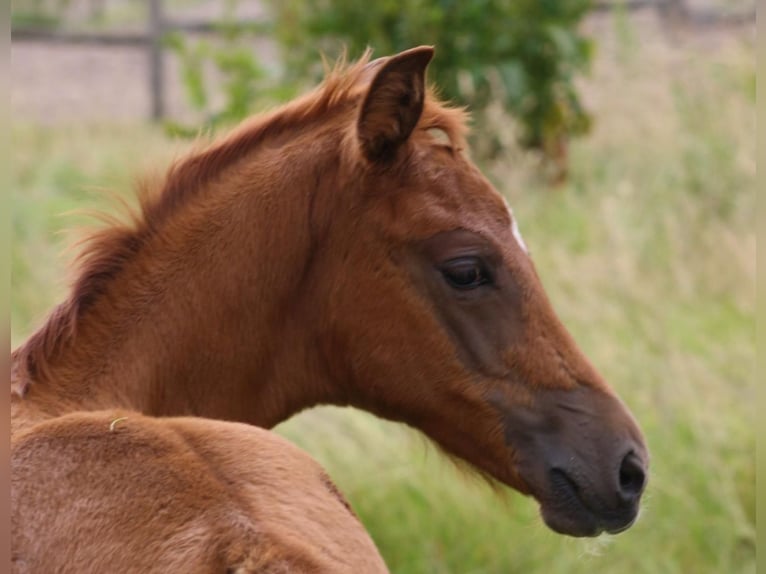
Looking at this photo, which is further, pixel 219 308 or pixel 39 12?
pixel 39 12

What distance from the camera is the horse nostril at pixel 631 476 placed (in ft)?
9.20

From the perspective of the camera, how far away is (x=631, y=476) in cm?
282

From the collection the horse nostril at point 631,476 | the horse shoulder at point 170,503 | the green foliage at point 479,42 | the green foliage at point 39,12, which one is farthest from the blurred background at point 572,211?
the green foliage at point 39,12

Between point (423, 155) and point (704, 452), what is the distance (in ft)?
9.17

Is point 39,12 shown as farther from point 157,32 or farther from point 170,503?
point 170,503

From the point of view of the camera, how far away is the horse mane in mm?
2766

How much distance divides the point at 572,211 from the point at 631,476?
213 inches

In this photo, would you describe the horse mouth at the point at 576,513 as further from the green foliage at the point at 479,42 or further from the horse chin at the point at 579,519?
the green foliage at the point at 479,42

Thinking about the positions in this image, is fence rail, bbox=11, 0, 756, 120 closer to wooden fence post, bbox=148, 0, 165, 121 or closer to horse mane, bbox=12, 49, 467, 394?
wooden fence post, bbox=148, 0, 165, 121

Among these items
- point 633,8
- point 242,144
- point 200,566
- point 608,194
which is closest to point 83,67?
point 633,8

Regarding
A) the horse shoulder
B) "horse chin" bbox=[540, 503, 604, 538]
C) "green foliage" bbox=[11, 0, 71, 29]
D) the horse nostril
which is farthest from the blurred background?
"green foliage" bbox=[11, 0, 71, 29]

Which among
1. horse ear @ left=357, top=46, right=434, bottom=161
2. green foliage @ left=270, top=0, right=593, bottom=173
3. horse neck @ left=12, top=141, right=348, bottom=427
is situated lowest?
green foliage @ left=270, top=0, right=593, bottom=173

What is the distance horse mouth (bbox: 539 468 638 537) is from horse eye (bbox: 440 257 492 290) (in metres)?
0.48

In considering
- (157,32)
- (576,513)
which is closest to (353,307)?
(576,513)
